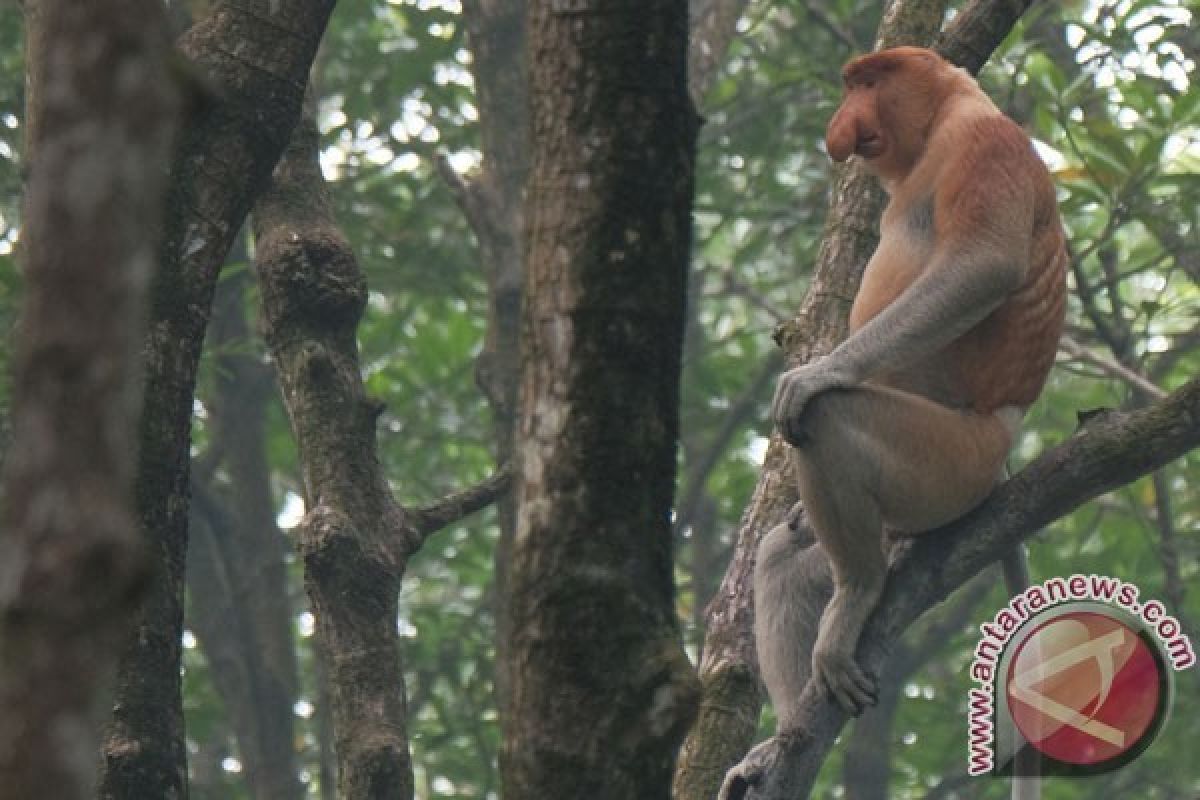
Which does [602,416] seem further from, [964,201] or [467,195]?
[467,195]

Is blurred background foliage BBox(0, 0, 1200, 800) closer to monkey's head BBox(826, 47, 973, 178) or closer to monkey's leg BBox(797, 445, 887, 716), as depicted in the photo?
monkey's head BBox(826, 47, 973, 178)

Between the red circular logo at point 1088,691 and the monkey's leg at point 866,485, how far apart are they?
418 millimetres

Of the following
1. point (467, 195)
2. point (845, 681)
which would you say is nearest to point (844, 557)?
point (845, 681)

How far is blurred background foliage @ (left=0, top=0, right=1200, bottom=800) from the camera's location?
7762mm

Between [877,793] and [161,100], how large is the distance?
7.58 meters

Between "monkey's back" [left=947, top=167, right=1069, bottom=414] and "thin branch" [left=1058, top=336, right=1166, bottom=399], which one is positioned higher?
"thin branch" [left=1058, top=336, right=1166, bottom=399]

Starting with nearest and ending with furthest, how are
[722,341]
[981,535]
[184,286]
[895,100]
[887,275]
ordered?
[184,286] → [981,535] → [887,275] → [895,100] → [722,341]

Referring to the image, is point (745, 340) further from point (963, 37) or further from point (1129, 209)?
point (963, 37)

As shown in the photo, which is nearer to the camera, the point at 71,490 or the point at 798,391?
the point at 71,490

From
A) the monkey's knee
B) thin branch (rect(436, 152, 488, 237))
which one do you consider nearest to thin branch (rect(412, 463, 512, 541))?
the monkey's knee

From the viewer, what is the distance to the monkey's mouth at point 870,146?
4926 millimetres

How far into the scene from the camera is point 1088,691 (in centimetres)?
399

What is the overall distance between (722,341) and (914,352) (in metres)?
4.93

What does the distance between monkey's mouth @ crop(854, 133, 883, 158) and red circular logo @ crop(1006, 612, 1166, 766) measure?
1.48m
